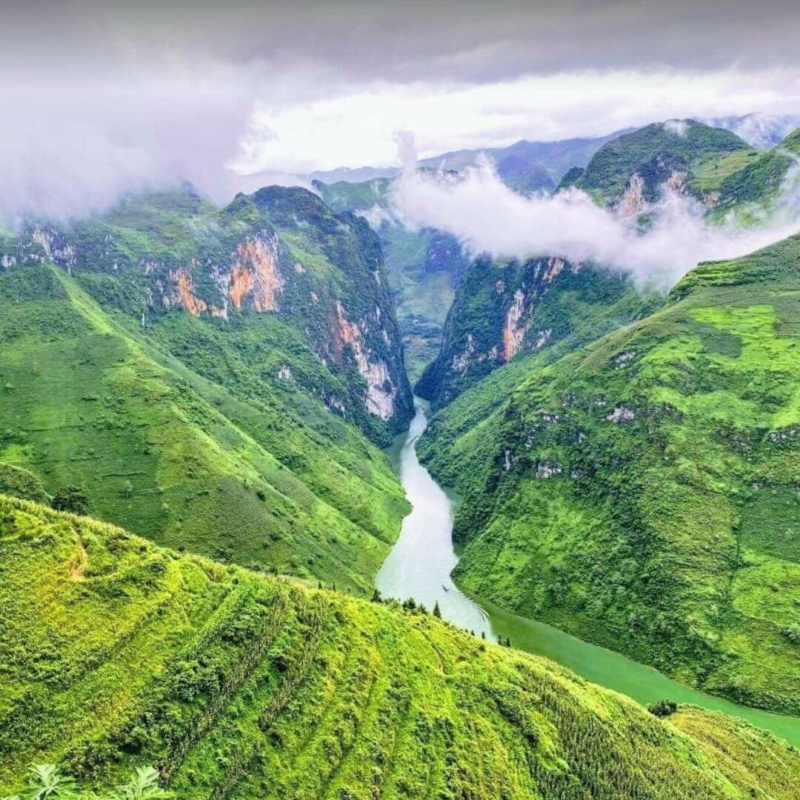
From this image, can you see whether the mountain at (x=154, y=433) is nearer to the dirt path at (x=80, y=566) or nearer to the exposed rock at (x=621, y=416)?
the dirt path at (x=80, y=566)

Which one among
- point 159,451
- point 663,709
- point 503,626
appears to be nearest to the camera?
point 663,709

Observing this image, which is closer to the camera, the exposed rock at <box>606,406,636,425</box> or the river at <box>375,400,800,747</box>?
the river at <box>375,400,800,747</box>

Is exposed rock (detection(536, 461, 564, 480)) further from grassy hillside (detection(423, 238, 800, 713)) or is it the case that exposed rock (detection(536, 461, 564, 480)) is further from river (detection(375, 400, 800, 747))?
river (detection(375, 400, 800, 747))

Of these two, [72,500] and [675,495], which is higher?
[72,500]

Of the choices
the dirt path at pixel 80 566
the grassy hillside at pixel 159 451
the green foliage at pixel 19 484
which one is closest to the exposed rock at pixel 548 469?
the grassy hillside at pixel 159 451

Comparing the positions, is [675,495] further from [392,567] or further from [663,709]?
[392,567]

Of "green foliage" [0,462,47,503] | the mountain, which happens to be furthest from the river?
"green foliage" [0,462,47,503]

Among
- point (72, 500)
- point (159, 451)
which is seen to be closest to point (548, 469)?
point (159, 451)

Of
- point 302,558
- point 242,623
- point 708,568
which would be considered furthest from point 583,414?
point 242,623
